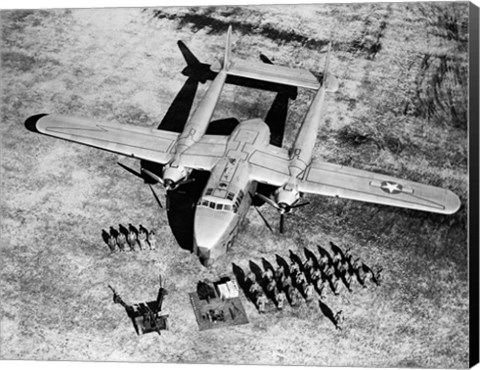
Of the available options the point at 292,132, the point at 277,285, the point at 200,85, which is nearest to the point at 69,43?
the point at 200,85

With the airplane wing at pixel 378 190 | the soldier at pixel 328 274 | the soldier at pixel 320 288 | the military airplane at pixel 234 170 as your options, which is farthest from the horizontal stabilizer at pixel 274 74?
the soldier at pixel 320 288

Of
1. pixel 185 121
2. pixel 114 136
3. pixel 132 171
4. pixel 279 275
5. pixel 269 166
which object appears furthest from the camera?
pixel 185 121

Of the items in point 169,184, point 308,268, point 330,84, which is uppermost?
point 330,84

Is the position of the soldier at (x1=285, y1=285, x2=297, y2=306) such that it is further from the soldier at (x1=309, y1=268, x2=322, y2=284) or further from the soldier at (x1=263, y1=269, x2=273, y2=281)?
the soldier at (x1=309, y1=268, x2=322, y2=284)

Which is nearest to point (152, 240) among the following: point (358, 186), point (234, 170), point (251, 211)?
point (234, 170)

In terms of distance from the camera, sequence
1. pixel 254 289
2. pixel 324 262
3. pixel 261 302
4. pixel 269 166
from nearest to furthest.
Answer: pixel 261 302 < pixel 254 289 < pixel 324 262 < pixel 269 166

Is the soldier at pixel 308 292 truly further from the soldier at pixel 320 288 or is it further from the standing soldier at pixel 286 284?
the standing soldier at pixel 286 284

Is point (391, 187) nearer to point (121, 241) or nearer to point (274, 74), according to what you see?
point (274, 74)
